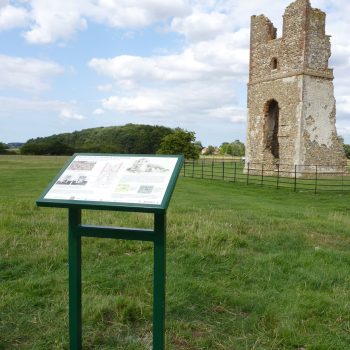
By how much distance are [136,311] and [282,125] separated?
81.8ft

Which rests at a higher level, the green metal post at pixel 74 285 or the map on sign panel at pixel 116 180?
the map on sign panel at pixel 116 180

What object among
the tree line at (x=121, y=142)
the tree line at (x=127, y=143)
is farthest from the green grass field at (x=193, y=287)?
the tree line at (x=121, y=142)

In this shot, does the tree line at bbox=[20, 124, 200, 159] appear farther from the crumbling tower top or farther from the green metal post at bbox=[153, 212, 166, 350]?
the green metal post at bbox=[153, 212, 166, 350]

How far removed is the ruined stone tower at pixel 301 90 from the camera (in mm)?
26234

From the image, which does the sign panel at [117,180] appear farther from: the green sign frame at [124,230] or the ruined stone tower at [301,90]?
the ruined stone tower at [301,90]

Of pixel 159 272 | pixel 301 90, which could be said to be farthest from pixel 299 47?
pixel 159 272

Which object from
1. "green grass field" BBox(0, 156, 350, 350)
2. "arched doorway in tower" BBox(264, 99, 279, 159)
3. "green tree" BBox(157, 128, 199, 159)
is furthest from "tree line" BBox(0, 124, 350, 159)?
"green grass field" BBox(0, 156, 350, 350)

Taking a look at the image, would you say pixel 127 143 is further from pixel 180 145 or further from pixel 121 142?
pixel 180 145

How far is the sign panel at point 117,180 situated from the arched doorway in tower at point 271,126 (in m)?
26.7

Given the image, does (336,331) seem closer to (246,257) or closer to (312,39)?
(246,257)

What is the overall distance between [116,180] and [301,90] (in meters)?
24.8

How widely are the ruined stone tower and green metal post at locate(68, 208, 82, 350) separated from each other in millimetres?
24088

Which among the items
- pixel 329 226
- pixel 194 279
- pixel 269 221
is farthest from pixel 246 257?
pixel 329 226

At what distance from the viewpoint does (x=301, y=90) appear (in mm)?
26172
